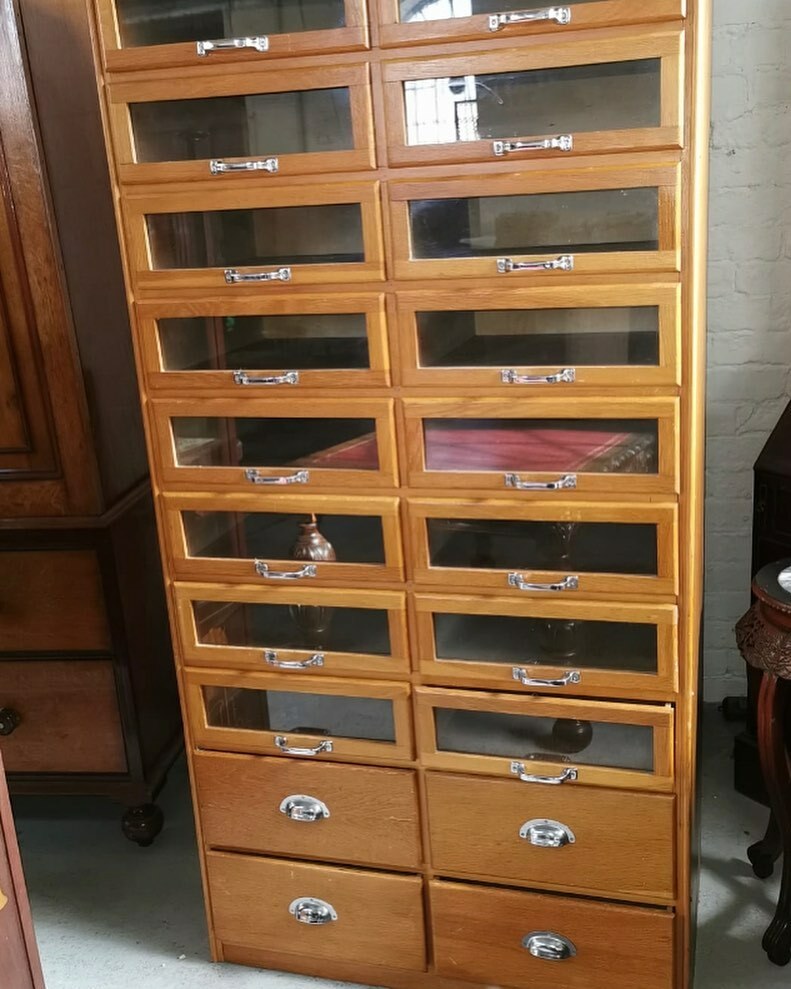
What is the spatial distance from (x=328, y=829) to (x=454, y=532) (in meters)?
0.58

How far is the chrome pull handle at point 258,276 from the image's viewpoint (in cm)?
159

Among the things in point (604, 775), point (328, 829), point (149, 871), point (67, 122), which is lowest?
point (149, 871)

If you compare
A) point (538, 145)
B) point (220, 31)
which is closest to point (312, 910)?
point (538, 145)

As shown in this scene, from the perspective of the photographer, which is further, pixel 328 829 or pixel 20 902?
pixel 328 829

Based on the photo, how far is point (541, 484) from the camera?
5.14 feet

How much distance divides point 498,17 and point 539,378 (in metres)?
0.48

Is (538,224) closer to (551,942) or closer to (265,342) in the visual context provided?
(265,342)

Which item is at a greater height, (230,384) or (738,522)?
(230,384)

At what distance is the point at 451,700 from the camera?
1.71 meters

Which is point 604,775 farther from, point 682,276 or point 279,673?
point 682,276

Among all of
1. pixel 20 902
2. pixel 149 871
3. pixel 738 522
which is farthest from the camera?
pixel 738 522

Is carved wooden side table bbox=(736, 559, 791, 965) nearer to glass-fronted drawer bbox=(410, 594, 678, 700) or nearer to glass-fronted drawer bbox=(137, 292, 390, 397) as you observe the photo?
glass-fronted drawer bbox=(410, 594, 678, 700)

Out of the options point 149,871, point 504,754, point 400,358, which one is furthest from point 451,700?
point 149,871

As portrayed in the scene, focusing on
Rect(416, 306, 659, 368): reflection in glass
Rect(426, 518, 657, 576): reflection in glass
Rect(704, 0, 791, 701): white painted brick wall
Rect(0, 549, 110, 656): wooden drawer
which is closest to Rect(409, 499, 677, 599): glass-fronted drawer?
Rect(426, 518, 657, 576): reflection in glass
